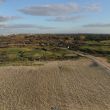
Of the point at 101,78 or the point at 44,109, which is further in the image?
the point at 101,78

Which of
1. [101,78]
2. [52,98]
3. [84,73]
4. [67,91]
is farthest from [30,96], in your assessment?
[84,73]

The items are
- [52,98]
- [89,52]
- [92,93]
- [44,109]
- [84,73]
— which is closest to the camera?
[44,109]

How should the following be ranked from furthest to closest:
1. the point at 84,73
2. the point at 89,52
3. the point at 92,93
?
the point at 89,52, the point at 84,73, the point at 92,93

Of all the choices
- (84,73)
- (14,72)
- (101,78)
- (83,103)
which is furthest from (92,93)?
(14,72)

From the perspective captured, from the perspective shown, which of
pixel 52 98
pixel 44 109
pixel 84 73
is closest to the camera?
pixel 44 109

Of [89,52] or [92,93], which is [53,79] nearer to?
[92,93]

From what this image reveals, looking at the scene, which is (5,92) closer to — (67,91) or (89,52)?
(67,91)
